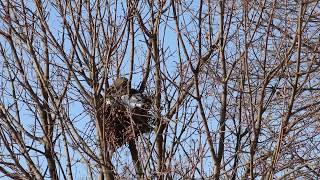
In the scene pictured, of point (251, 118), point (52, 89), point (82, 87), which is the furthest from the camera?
point (52, 89)

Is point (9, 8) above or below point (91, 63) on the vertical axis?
above

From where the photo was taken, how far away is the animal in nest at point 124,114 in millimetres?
5477

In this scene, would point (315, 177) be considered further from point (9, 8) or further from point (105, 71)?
point (9, 8)

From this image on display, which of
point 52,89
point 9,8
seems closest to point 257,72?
point 52,89

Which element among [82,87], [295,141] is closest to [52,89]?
[82,87]

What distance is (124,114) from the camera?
575 centimetres

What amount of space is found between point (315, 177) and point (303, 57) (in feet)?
3.36

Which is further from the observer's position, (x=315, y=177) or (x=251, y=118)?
(x=315, y=177)

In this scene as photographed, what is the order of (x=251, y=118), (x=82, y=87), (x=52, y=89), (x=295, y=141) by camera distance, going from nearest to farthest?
(x=251, y=118)
(x=295, y=141)
(x=82, y=87)
(x=52, y=89)

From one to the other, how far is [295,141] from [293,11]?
1.40 metres

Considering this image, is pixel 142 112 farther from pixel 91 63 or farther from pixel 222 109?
pixel 222 109

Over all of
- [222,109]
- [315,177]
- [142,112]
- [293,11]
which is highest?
[293,11]

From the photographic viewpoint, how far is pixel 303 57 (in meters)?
5.56

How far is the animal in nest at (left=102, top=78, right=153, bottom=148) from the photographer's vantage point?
548cm
